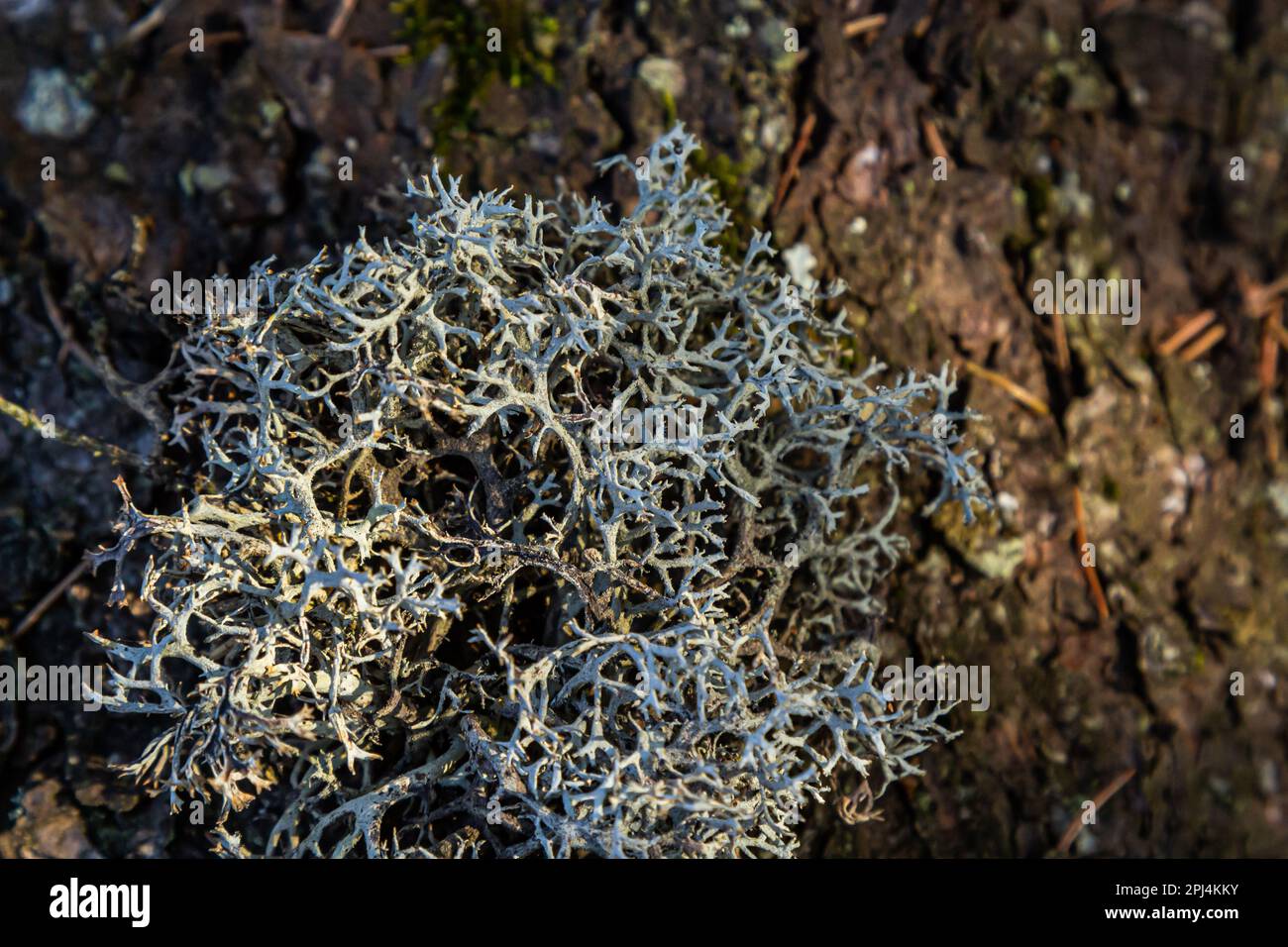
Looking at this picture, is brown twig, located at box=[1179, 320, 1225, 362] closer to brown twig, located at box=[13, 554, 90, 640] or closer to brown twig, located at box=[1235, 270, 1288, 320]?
brown twig, located at box=[1235, 270, 1288, 320]

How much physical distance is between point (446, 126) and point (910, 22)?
57.0 inches

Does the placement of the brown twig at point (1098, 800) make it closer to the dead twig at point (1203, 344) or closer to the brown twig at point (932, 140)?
the dead twig at point (1203, 344)

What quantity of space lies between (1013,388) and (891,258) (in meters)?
0.54

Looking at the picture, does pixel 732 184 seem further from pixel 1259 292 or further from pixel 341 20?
pixel 1259 292

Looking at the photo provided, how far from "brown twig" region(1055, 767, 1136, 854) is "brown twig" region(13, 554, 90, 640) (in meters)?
2.93

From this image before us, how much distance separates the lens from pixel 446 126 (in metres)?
2.82

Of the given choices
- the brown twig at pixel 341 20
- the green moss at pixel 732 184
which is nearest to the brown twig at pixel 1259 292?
the green moss at pixel 732 184

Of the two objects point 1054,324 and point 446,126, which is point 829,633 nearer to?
point 1054,324

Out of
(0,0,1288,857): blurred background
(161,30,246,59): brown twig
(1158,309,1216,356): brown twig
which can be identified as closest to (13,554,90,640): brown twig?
(0,0,1288,857): blurred background

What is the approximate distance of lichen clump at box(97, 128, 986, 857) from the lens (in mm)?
2051

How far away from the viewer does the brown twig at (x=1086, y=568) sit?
2941 mm

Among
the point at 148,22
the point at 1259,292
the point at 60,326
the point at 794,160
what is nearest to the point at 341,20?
the point at 148,22

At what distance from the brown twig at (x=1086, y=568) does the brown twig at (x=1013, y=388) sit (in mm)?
274

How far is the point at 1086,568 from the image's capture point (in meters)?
2.94
